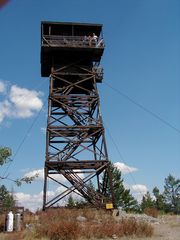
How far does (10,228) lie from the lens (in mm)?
13141

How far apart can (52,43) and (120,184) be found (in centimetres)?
3517

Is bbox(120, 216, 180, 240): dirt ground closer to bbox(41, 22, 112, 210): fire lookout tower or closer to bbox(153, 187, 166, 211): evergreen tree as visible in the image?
bbox(41, 22, 112, 210): fire lookout tower

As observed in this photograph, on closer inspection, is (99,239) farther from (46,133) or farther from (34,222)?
(46,133)

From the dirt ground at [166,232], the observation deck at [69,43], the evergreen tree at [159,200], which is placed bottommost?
the dirt ground at [166,232]

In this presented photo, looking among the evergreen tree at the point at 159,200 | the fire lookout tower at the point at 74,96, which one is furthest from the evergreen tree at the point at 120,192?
the fire lookout tower at the point at 74,96

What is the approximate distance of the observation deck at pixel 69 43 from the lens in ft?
80.1

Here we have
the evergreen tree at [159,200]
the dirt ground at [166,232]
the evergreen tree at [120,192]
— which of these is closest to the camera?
the dirt ground at [166,232]

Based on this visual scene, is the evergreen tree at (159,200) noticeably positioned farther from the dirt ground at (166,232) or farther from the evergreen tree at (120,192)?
the dirt ground at (166,232)

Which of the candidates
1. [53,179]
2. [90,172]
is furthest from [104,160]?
[53,179]

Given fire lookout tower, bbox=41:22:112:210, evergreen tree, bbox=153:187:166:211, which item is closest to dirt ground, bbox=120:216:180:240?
fire lookout tower, bbox=41:22:112:210

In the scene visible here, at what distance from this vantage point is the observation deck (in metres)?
24.4

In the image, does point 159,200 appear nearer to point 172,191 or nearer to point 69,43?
point 172,191

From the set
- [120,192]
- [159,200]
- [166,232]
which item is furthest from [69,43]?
[159,200]

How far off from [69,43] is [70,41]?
0.98ft
